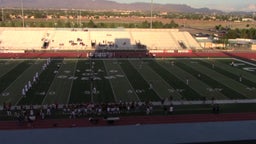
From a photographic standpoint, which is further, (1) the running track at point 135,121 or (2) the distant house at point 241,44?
(2) the distant house at point 241,44

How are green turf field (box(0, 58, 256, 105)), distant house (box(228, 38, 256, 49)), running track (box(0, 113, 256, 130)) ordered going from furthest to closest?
distant house (box(228, 38, 256, 49)) → green turf field (box(0, 58, 256, 105)) → running track (box(0, 113, 256, 130))

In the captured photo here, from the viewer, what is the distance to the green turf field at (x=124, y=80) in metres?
28.2

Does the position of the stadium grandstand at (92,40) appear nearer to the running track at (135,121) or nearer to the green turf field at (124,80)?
the green turf field at (124,80)

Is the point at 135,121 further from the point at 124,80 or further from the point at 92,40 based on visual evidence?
the point at 92,40

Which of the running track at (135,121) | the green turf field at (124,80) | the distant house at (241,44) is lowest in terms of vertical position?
the running track at (135,121)

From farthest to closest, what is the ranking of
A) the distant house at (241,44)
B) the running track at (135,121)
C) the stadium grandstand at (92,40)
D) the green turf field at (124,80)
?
the distant house at (241,44) < the stadium grandstand at (92,40) < the green turf field at (124,80) < the running track at (135,121)

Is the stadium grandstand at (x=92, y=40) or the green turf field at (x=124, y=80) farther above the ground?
the stadium grandstand at (x=92, y=40)

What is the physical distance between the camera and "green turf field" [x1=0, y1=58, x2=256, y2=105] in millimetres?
28203

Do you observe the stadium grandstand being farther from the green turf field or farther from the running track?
the running track

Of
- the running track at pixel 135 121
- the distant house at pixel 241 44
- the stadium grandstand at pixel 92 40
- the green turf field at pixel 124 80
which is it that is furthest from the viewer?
the distant house at pixel 241 44

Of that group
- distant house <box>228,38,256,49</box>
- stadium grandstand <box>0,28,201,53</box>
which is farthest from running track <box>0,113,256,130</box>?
distant house <box>228,38,256,49</box>

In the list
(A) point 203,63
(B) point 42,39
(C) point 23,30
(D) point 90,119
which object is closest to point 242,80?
(A) point 203,63

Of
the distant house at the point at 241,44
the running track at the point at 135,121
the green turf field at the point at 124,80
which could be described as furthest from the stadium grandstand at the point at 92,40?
the running track at the point at 135,121

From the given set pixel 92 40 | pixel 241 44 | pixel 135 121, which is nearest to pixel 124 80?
pixel 135 121
